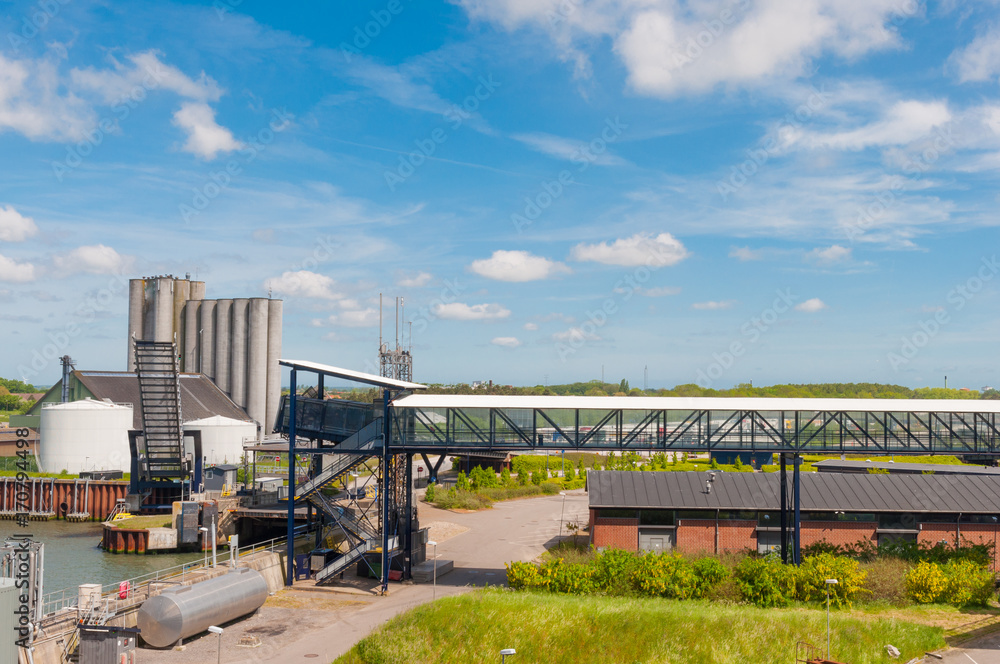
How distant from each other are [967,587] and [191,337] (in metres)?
103

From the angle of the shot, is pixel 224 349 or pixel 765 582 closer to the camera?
pixel 765 582

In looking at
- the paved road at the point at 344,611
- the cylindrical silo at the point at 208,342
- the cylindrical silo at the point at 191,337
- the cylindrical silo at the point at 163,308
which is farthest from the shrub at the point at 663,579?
the cylindrical silo at the point at 163,308

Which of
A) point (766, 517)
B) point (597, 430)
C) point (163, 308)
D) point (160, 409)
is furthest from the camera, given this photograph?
point (163, 308)

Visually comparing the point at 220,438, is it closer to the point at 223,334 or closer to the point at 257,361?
the point at 257,361

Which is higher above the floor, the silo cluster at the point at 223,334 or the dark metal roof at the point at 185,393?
the silo cluster at the point at 223,334

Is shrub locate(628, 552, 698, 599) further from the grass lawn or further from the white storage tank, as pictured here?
the white storage tank

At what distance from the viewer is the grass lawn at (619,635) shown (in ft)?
83.3

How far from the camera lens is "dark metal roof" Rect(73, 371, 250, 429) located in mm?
88500

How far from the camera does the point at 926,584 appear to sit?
1244 inches

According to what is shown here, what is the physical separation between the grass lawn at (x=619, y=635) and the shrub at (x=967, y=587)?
15.1 feet

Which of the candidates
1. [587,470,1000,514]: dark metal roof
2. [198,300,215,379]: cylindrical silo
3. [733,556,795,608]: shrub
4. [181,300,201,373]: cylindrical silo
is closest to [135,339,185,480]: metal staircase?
[587,470,1000,514]: dark metal roof

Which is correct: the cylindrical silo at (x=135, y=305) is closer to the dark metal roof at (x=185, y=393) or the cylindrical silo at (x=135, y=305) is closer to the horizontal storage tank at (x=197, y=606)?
the dark metal roof at (x=185, y=393)

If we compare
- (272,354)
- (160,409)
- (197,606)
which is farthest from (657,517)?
(272,354)

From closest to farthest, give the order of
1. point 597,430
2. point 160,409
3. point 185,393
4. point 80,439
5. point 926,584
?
1. point 926,584
2. point 597,430
3. point 160,409
4. point 80,439
5. point 185,393
